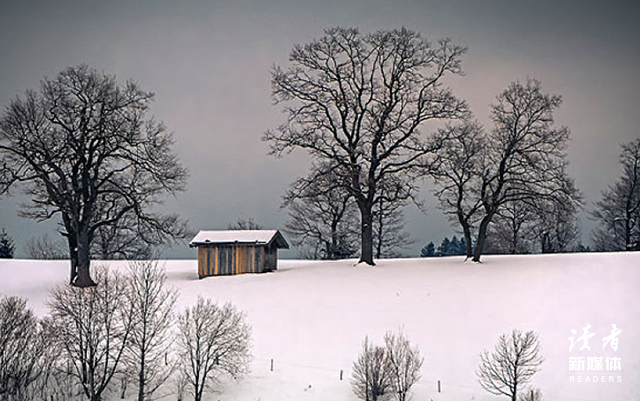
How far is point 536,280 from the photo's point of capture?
2922 cm

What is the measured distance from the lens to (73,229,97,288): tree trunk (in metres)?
30.2

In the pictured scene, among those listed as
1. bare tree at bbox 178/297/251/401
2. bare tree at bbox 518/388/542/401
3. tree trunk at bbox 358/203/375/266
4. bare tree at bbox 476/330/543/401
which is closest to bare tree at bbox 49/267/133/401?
bare tree at bbox 178/297/251/401

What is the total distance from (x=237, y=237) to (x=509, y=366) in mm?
19117

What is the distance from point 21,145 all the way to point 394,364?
2253 cm

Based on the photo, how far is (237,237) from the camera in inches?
1371

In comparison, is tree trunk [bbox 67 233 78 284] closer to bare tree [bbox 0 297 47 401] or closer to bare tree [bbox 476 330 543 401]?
bare tree [bbox 0 297 47 401]

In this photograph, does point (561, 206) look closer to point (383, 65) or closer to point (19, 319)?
point (383, 65)

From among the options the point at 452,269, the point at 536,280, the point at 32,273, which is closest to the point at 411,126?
the point at 452,269

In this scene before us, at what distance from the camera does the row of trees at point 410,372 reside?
62.7 ft

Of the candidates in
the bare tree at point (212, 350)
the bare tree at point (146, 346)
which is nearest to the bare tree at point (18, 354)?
the bare tree at point (146, 346)

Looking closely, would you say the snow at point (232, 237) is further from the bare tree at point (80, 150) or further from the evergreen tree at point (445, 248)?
the evergreen tree at point (445, 248)

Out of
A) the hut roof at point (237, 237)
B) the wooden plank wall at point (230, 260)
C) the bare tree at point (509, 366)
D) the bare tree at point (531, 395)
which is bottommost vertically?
the bare tree at point (531, 395)

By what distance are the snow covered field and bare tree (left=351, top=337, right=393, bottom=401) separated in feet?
1.37

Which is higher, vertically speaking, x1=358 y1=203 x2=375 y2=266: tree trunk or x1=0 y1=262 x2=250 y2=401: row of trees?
x1=358 y1=203 x2=375 y2=266: tree trunk
